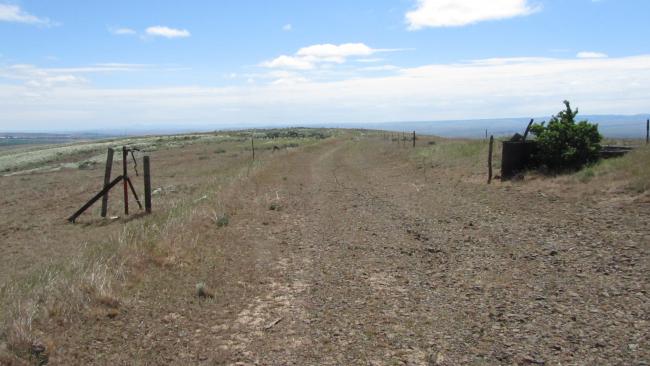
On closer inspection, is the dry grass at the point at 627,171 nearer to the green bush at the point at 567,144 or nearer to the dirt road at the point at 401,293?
the green bush at the point at 567,144

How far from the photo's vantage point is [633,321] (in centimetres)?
567

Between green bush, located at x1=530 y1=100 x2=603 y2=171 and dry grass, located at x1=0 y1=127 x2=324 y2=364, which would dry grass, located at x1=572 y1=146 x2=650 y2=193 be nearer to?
green bush, located at x1=530 y1=100 x2=603 y2=171

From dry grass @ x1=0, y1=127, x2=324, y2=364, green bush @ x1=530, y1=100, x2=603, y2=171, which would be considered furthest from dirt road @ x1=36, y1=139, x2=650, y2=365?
green bush @ x1=530, y1=100, x2=603, y2=171

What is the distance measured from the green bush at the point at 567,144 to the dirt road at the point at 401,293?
4.66m

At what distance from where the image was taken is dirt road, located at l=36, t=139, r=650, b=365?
5295mm

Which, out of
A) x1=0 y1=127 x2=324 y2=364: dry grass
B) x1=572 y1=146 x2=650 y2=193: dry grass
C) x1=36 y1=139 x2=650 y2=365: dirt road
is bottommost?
x1=36 y1=139 x2=650 y2=365: dirt road

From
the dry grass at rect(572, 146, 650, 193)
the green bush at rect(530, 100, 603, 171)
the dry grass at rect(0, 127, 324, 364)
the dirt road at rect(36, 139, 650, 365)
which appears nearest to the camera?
the dry grass at rect(0, 127, 324, 364)

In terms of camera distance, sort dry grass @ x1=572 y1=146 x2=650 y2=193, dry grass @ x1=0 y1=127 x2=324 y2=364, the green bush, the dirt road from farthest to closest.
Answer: the green bush < dry grass @ x1=572 y1=146 x2=650 y2=193 < the dirt road < dry grass @ x1=0 y1=127 x2=324 y2=364

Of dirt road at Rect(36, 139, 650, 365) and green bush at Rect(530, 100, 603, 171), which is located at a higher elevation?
green bush at Rect(530, 100, 603, 171)

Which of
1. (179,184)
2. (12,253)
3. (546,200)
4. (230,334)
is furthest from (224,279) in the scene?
(179,184)

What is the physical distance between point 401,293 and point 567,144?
1284cm

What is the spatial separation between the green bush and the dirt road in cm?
466

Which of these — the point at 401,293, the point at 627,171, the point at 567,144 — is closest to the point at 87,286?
the point at 401,293

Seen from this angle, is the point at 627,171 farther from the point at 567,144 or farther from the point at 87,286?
the point at 87,286
